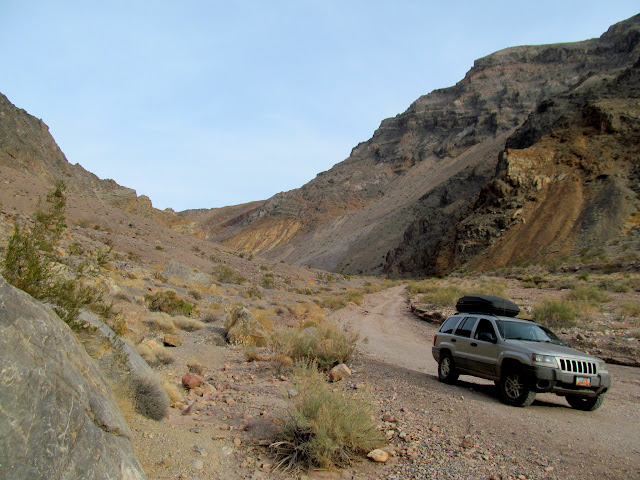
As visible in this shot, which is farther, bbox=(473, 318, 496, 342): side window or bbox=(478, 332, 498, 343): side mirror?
bbox=(473, 318, 496, 342): side window

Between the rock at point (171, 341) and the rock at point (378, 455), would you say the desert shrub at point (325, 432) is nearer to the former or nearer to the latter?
the rock at point (378, 455)

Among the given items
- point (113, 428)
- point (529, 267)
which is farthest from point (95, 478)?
point (529, 267)

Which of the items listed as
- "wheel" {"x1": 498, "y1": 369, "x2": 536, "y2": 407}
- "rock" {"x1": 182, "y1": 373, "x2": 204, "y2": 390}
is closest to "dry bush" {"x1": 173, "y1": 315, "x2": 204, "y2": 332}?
"rock" {"x1": 182, "y1": 373, "x2": 204, "y2": 390}

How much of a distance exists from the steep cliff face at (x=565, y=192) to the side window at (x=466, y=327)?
31891mm

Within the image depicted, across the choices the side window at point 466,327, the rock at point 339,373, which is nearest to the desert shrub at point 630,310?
the side window at point 466,327

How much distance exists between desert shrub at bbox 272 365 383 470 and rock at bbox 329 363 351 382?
3169 millimetres

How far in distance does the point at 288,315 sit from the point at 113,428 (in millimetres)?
16245

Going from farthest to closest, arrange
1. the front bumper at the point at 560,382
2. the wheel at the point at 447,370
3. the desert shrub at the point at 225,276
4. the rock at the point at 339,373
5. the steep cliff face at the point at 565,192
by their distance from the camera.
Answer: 1. the steep cliff face at the point at 565,192
2. the desert shrub at the point at 225,276
3. the wheel at the point at 447,370
4. the rock at the point at 339,373
5. the front bumper at the point at 560,382

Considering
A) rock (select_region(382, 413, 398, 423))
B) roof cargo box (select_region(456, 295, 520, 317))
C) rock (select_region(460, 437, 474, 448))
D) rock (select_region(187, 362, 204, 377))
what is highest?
roof cargo box (select_region(456, 295, 520, 317))

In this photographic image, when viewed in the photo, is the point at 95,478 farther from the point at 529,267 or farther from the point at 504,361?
the point at 529,267

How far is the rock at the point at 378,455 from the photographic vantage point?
16.7ft

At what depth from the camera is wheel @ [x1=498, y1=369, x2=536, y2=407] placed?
717 cm

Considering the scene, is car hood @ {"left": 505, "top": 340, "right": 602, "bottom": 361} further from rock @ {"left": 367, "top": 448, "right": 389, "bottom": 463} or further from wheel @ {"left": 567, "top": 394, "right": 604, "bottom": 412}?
rock @ {"left": 367, "top": 448, "right": 389, "bottom": 463}

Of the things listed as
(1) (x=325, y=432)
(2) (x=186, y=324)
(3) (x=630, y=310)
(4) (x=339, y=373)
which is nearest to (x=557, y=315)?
(3) (x=630, y=310)
